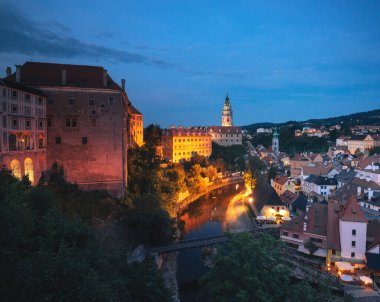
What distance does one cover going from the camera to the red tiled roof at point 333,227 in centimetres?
1872

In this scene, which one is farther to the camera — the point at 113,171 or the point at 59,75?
the point at 113,171

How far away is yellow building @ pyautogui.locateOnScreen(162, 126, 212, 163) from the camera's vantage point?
2224 inches

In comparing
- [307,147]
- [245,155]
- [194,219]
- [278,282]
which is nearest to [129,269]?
[278,282]

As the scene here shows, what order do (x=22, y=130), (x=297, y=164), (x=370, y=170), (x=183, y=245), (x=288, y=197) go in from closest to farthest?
(x=22, y=130) → (x=183, y=245) → (x=288, y=197) → (x=370, y=170) → (x=297, y=164)

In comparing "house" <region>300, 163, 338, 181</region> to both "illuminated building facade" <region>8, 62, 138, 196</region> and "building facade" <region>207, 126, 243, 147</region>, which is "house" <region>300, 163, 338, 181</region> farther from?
"building facade" <region>207, 126, 243, 147</region>

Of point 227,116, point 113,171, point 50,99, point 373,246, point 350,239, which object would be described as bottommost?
point 373,246

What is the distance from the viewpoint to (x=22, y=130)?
18.2 metres

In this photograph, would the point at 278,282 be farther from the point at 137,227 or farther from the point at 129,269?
the point at 137,227

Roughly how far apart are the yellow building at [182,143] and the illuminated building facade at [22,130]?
1364 inches

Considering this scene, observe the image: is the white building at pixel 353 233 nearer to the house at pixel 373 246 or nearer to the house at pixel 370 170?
the house at pixel 373 246

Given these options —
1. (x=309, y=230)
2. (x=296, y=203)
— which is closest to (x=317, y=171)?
(x=296, y=203)

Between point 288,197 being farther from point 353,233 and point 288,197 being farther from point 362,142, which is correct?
point 362,142

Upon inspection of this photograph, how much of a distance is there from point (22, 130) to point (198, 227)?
57.9ft

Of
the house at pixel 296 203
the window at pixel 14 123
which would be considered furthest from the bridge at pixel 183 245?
the window at pixel 14 123
